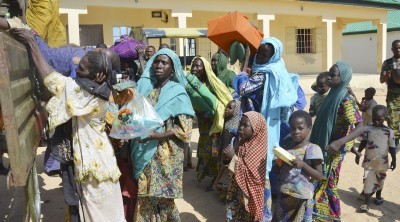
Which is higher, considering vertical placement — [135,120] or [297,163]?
[135,120]

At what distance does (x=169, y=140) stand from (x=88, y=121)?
0.76 metres

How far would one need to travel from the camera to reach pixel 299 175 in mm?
2971

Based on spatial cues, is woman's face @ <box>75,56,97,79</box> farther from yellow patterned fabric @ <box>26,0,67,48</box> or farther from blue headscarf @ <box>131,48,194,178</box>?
yellow patterned fabric @ <box>26,0,67,48</box>

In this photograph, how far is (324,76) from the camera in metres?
4.34

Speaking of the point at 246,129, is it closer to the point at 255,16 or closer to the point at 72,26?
the point at 72,26

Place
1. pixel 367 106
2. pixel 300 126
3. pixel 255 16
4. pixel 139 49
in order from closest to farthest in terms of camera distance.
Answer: pixel 300 126
pixel 139 49
pixel 367 106
pixel 255 16

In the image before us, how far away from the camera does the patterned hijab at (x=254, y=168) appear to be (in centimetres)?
304

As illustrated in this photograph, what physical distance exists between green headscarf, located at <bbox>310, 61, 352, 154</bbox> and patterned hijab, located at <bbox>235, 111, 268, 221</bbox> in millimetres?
682

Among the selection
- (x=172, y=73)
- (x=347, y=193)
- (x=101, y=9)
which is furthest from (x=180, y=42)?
(x=172, y=73)

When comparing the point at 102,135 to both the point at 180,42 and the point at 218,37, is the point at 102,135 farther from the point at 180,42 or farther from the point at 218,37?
the point at 180,42

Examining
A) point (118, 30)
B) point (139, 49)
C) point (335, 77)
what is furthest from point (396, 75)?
point (118, 30)

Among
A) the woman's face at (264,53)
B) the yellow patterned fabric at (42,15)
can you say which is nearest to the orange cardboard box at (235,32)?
the woman's face at (264,53)

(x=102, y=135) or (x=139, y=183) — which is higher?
(x=102, y=135)

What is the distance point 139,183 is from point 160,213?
0.35 metres
